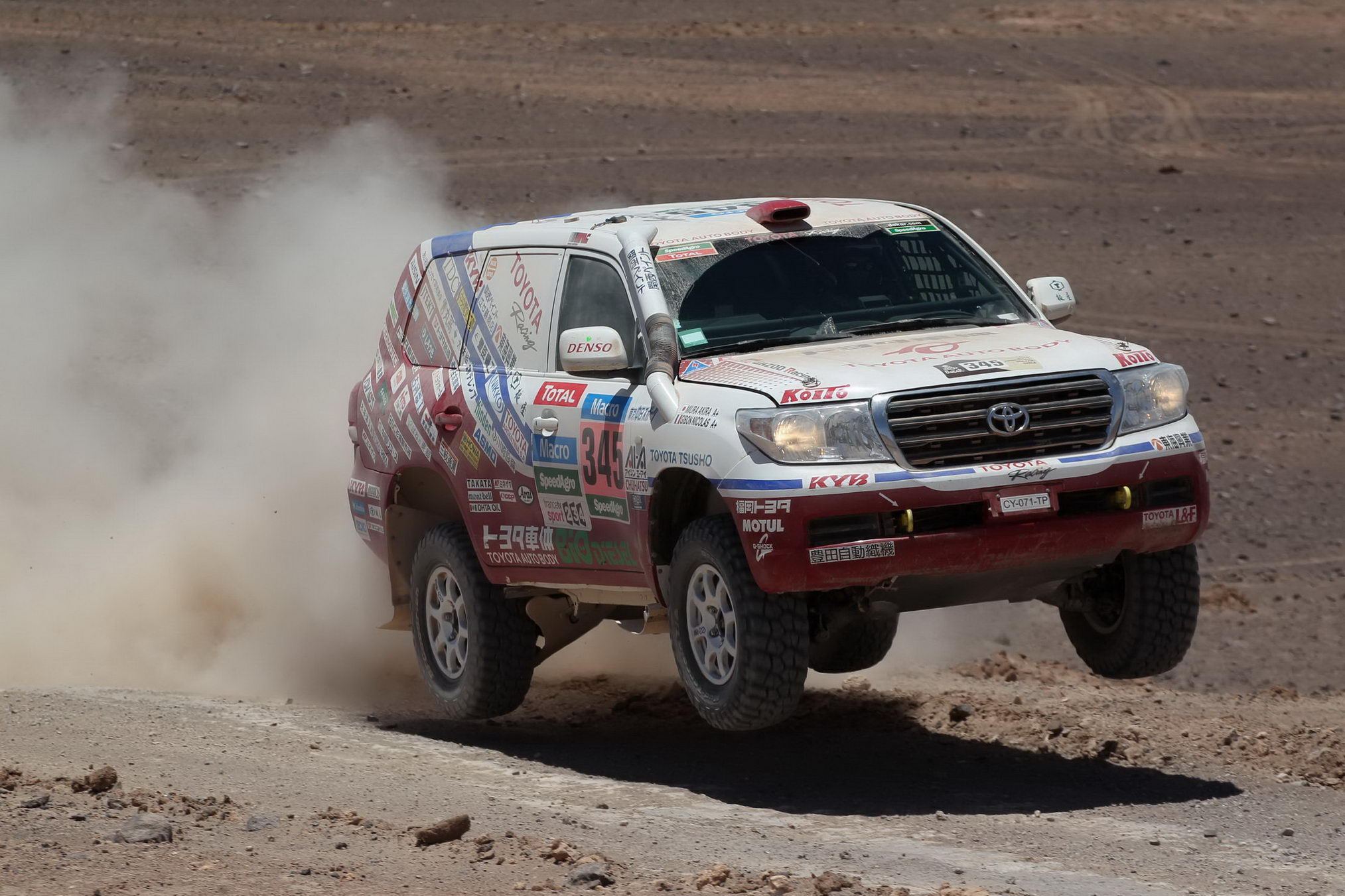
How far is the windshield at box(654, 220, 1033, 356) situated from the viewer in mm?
8398

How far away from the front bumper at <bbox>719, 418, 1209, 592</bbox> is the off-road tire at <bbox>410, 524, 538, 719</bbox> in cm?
210

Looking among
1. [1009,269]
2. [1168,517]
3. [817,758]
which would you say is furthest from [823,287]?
[1009,269]

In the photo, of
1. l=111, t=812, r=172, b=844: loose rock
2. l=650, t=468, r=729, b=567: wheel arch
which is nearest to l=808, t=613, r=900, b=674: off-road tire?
l=650, t=468, r=729, b=567: wheel arch

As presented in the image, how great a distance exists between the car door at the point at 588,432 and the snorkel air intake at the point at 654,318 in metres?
0.10

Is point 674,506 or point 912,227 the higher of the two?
point 912,227

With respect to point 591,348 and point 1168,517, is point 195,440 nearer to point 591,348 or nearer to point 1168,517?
point 591,348

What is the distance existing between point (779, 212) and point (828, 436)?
1634mm

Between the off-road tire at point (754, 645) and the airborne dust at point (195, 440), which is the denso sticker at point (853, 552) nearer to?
the off-road tire at point (754, 645)

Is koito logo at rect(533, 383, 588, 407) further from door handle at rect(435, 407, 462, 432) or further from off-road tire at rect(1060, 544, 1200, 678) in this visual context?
off-road tire at rect(1060, 544, 1200, 678)

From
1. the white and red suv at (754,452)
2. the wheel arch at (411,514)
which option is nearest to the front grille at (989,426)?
the white and red suv at (754,452)

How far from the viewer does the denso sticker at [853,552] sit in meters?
7.40

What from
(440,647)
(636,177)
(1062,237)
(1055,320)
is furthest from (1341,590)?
(636,177)

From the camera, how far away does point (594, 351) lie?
8062 millimetres

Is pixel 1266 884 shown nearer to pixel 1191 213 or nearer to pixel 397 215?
pixel 397 215
